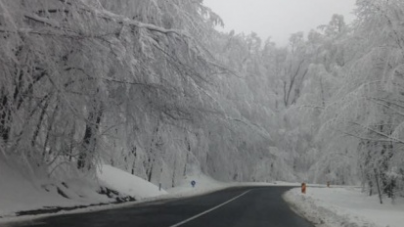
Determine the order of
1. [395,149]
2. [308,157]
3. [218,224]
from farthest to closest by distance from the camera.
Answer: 1. [308,157]
2. [395,149]
3. [218,224]

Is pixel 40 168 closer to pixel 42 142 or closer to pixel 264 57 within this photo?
pixel 42 142

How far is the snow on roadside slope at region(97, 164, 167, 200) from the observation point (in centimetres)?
2320

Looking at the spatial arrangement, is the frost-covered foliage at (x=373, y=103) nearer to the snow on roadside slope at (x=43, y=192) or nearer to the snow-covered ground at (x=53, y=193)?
the snow-covered ground at (x=53, y=193)

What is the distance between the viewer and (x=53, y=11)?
12695 mm

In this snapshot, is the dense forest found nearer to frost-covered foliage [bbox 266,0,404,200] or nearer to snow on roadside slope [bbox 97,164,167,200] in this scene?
frost-covered foliage [bbox 266,0,404,200]

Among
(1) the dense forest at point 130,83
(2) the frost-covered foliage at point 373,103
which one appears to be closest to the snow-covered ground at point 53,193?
Answer: (1) the dense forest at point 130,83

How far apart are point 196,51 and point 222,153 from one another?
125 ft

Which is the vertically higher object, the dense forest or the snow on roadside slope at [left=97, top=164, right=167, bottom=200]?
the dense forest

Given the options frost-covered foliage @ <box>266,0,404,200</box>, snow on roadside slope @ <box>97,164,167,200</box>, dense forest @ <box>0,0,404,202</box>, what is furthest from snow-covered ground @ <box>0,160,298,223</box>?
frost-covered foliage @ <box>266,0,404,200</box>

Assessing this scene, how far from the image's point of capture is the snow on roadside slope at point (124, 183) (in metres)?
23.2

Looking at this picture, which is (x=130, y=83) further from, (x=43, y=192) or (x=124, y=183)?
(x=124, y=183)

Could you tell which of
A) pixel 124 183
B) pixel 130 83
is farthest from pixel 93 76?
pixel 124 183

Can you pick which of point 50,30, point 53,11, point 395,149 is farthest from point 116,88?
point 395,149

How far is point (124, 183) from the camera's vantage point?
976 inches
